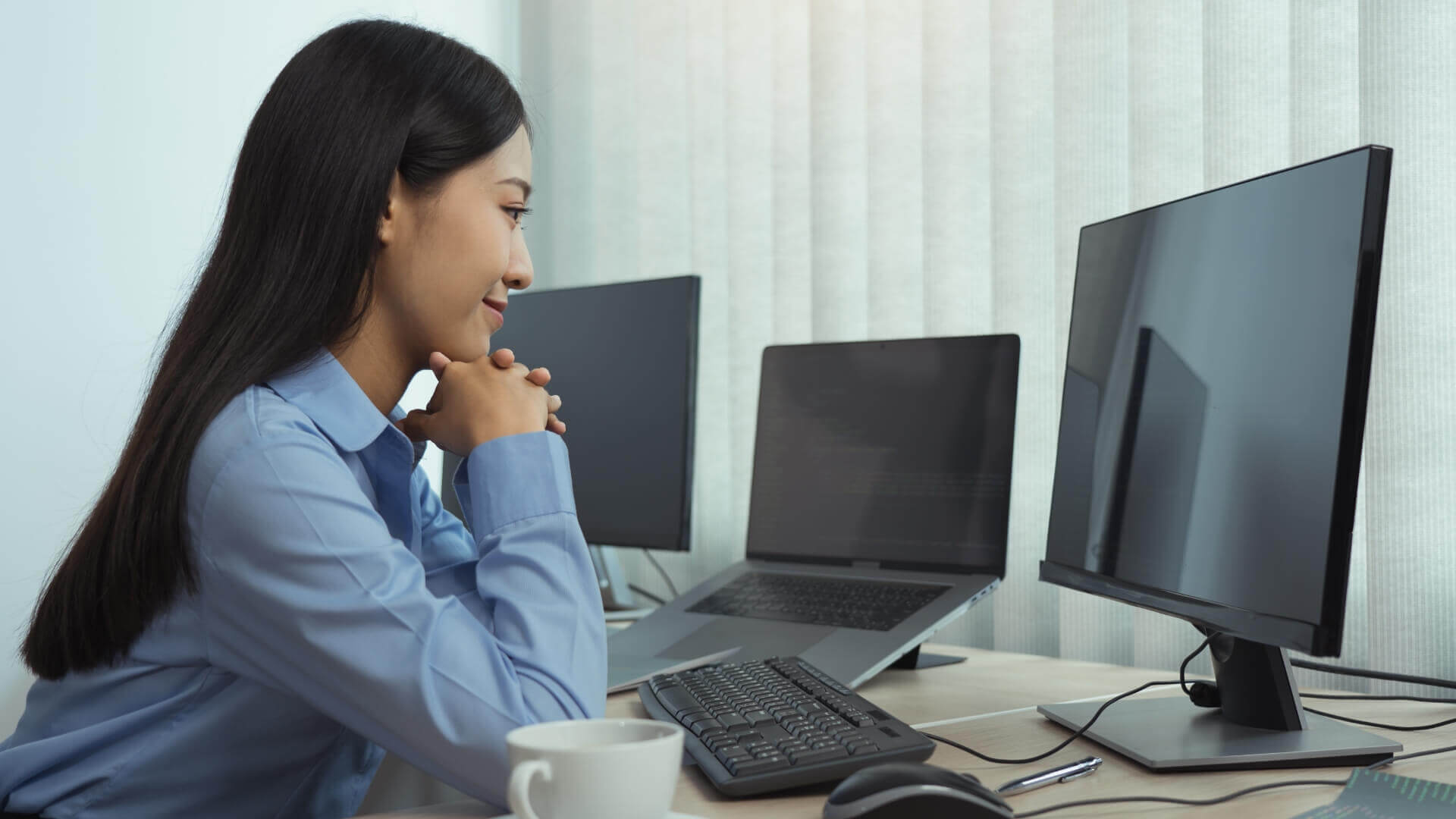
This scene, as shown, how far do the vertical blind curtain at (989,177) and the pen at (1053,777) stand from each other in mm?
540

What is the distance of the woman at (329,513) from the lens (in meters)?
0.65

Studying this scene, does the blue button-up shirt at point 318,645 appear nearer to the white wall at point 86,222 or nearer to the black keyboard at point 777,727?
the black keyboard at point 777,727

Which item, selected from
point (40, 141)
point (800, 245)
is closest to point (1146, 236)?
point (800, 245)

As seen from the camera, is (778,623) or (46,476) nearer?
(778,623)

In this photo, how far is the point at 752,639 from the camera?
3.61 feet

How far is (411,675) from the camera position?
0.62 metres

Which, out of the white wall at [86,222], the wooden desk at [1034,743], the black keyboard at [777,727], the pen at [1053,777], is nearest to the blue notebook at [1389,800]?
the wooden desk at [1034,743]

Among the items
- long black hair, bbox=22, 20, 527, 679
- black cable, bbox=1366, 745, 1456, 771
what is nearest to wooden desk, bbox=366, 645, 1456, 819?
black cable, bbox=1366, 745, 1456, 771

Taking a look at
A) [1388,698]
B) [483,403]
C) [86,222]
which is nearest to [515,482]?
[483,403]

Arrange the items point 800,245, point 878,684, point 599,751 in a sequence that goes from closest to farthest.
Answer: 1. point 599,751
2. point 878,684
3. point 800,245

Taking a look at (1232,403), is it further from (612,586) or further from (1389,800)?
(612,586)

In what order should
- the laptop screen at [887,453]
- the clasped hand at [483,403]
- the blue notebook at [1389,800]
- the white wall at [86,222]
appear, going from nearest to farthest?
the blue notebook at [1389,800] → the clasped hand at [483,403] → the laptop screen at [887,453] → the white wall at [86,222]

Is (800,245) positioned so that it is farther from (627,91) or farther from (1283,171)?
(1283,171)

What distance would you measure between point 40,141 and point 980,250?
136cm
